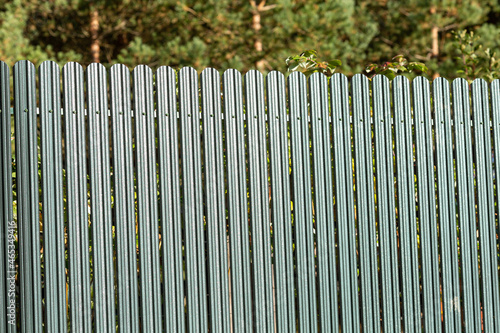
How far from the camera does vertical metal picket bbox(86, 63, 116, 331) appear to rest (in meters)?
3.20

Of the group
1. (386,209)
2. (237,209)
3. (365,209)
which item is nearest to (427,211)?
(386,209)

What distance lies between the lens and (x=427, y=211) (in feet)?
12.7

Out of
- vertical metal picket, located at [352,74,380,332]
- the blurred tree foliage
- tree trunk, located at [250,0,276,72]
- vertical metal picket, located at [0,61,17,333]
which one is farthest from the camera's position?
tree trunk, located at [250,0,276,72]

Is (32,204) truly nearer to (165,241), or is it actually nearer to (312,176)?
(165,241)

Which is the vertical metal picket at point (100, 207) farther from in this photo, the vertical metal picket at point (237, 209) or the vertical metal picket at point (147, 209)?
the vertical metal picket at point (237, 209)

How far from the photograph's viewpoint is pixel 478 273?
13.0 feet

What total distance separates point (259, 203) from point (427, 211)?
46.0 inches

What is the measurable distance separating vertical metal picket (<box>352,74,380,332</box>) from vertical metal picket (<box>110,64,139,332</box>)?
1400mm

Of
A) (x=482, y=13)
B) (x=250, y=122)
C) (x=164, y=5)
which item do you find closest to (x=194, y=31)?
(x=164, y=5)

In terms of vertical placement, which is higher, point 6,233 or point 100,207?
point 100,207

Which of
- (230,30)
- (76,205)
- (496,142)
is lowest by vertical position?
(76,205)

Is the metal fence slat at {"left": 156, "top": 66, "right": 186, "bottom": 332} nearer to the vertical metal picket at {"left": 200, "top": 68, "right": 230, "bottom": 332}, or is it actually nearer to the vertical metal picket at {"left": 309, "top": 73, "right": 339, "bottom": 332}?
the vertical metal picket at {"left": 200, "top": 68, "right": 230, "bottom": 332}

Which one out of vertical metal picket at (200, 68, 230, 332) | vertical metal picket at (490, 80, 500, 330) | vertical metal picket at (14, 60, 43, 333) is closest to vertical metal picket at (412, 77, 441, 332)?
vertical metal picket at (490, 80, 500, 330)

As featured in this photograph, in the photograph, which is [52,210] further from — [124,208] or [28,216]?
[124,208]
